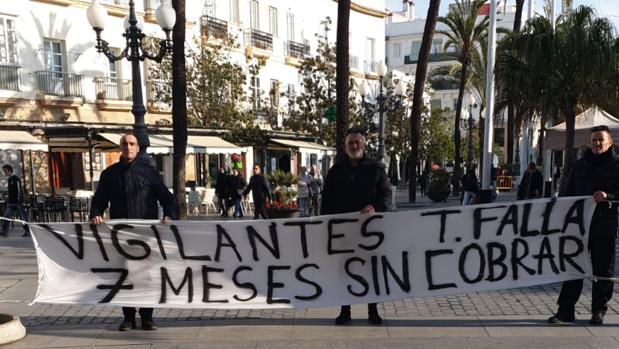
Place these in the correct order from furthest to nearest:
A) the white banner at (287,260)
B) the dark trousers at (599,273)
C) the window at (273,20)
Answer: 1. the window at (273,20)
2. the white banner at (287,260)
3. the dark trousers at (599,273)

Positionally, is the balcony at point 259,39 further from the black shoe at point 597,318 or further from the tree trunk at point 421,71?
the black shoe at point 597,318

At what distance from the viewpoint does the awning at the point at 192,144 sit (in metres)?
17.3

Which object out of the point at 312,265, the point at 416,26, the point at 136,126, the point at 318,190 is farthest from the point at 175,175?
the point at 416,26

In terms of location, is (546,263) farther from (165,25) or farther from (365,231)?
(165,25)

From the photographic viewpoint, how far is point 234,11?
2992 cm

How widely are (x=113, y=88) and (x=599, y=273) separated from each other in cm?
2283

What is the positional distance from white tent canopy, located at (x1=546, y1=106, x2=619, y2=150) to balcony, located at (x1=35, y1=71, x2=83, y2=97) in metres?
18.2

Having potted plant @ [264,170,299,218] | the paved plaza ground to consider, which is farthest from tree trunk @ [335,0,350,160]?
the paved plaza ground

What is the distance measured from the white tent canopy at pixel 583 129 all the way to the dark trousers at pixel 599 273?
35.6 feet

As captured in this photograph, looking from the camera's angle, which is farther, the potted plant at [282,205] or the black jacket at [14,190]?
the potted plant at [282,205]

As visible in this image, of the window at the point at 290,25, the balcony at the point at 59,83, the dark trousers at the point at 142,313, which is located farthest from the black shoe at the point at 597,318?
the window at the point at 290,25

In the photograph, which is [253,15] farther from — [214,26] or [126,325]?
[126,325]

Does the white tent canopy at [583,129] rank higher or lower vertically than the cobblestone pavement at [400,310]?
higher

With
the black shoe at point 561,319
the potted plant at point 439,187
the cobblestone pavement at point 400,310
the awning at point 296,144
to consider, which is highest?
the awning at point 296,144
